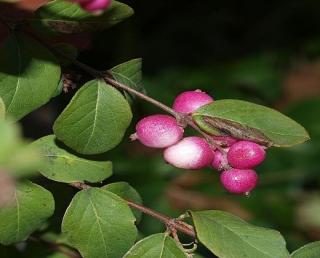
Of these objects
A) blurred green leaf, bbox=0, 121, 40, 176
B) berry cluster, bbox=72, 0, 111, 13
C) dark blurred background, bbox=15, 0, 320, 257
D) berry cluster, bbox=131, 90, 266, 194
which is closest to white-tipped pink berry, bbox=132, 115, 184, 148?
berry cluster, bbox=131, 90, 266, 194

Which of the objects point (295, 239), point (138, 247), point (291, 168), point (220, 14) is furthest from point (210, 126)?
→ point (220, 14)

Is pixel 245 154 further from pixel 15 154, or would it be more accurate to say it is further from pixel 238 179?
pixel 15 154

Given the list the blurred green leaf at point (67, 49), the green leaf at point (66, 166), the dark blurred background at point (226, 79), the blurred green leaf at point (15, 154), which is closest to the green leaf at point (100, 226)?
the green leaf at point (66, 166)

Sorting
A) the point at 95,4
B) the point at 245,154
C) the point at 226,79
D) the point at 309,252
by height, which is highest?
the point at 95,4

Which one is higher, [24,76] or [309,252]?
[24,76]

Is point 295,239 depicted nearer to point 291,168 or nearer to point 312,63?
point 291,168

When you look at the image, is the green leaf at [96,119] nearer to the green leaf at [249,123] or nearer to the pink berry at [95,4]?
the green leaf at [249,123]

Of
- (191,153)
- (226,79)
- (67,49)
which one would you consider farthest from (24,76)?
(226,79)
